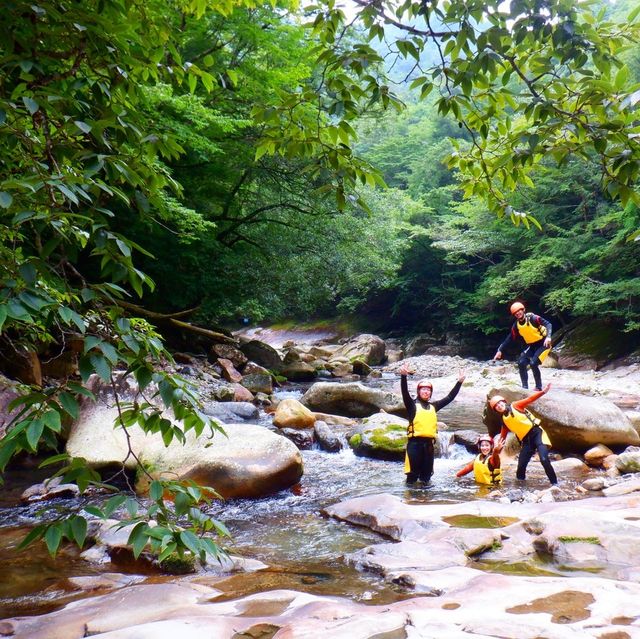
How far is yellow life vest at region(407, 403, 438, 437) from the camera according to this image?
275 inches

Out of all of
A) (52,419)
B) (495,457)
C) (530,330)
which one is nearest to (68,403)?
(52,419)

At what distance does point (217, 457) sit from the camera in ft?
21.2

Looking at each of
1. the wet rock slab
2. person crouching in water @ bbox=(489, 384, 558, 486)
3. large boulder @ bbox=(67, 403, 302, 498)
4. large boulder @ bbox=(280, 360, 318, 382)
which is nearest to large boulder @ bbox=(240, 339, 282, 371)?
large boulder @ bbox=(280, 360, 318, 382)

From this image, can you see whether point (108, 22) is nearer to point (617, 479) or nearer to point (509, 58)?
point (509, 58)

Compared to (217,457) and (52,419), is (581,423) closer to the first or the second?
(217,457)

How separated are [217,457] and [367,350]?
19593 mm

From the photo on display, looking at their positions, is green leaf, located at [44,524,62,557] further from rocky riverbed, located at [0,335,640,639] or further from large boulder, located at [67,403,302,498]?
large boulder, located at [67,403,302,498]

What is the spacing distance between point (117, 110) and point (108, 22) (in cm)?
28

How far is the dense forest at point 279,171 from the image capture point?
62.0 inches

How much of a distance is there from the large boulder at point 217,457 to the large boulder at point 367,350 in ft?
59.2

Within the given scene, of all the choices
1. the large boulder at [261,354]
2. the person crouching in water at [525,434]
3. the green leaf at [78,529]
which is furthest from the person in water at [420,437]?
the large boulder at [261,354]

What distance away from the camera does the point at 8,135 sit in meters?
1.58

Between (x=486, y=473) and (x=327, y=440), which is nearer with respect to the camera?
(x=486, y=473)

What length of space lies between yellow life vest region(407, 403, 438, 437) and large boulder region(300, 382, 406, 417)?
4.41 metres
